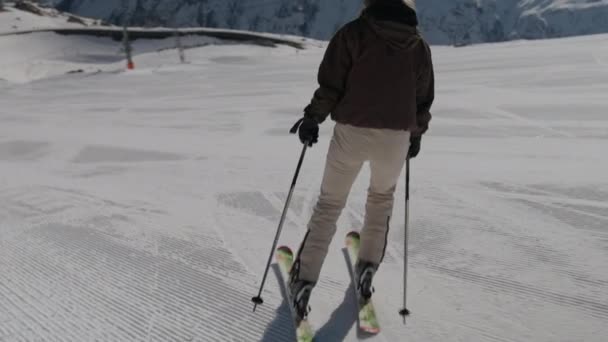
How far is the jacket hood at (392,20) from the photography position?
2.50 meters

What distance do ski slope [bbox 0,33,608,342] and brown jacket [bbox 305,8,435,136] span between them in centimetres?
122

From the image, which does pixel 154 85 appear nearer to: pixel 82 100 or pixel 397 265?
pixel 82 100

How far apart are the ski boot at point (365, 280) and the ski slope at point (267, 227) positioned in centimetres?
14

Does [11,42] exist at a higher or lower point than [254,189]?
lower

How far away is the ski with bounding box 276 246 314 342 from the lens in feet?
8.97

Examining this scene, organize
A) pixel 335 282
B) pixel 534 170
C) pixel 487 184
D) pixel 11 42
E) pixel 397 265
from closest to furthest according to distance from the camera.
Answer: pixel 335 282 → pixel 397 265 → pixel 487 184 → pixel 534 170 → pixel 11 42

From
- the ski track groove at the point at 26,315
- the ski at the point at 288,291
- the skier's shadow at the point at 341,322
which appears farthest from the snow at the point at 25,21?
the skier's shadow at the point at 341,322

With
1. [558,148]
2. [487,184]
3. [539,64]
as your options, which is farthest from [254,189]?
[539,64]

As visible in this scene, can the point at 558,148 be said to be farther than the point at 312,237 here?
Yes

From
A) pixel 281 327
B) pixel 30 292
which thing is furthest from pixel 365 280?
pixel 30 292

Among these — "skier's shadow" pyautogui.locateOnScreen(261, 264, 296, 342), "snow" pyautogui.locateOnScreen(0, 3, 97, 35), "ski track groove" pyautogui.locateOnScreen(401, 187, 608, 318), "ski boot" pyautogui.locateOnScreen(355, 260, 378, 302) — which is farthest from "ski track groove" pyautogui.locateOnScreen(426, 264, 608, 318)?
"snow" pyautogui.locateOnScreen(0, 3, 97, 35)

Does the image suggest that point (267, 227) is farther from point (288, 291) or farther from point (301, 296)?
point (301, 296)

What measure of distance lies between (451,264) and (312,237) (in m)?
1.21

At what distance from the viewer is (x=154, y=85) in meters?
15.8
